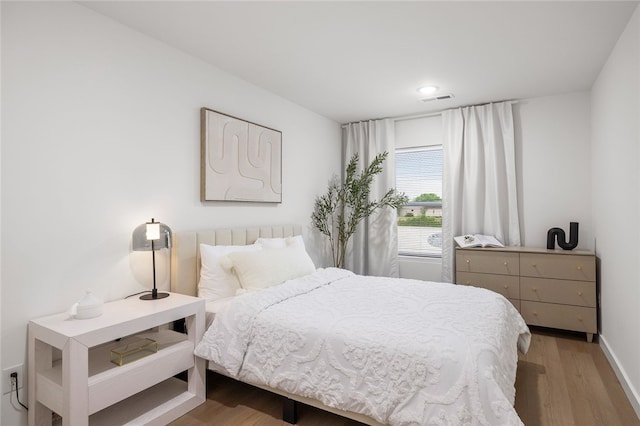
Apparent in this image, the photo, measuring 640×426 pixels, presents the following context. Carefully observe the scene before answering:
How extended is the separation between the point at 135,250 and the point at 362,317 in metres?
1.50

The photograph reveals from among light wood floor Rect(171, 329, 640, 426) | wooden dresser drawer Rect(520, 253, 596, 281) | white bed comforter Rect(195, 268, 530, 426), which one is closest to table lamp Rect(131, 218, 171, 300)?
white bed comforter Rect(195, 268, 530, 426)

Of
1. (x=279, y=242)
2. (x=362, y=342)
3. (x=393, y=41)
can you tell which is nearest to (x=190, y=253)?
(x=279, y=242)

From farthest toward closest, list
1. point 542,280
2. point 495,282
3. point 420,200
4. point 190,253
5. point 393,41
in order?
point 420,200
point 495,282
point 542,280
point 190,253
point 393,41

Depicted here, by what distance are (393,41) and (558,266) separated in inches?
104

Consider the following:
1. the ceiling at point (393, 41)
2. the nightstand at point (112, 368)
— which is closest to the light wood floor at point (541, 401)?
the nightstand at point (112, 368)

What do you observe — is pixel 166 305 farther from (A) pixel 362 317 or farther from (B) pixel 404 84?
(B) pixel 404 84

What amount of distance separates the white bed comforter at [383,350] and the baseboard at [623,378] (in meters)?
0.60

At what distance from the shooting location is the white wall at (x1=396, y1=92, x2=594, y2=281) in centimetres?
364

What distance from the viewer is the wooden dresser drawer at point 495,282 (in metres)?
3.57

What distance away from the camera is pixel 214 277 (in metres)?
2.60

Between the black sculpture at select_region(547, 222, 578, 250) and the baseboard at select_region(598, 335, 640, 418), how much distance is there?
34.9 inches

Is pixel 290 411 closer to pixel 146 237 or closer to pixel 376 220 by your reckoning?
pixel 146 237

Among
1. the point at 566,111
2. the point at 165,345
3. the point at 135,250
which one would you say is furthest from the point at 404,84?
the point at 165,345

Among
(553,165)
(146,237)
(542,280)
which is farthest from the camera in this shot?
(553,165)
